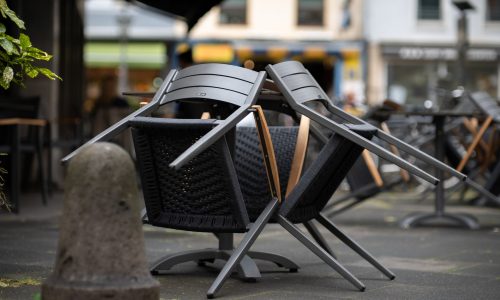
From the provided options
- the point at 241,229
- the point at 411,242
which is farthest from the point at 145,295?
the point at 411,242

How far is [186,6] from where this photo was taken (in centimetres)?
1468

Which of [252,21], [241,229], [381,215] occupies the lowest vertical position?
[381,215]

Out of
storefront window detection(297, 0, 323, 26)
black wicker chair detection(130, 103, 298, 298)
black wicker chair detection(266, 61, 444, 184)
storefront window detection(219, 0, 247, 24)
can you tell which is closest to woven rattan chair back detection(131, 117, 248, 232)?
black wicker chair detection(130, 103, 298, 298)

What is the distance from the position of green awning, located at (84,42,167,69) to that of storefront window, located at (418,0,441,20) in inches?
356

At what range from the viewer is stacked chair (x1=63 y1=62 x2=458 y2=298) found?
16.3 feet

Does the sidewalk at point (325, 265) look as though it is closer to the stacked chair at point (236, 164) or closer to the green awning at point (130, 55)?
the stacked chair at point (236, 164)

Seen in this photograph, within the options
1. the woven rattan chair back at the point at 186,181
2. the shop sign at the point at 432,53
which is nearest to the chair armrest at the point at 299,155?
the woven rattan chair back at the point at 186,181

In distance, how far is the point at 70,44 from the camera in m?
17.8

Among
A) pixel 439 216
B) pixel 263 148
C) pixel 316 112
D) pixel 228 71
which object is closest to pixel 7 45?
pixel 228 71

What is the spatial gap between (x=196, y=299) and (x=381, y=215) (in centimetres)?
570

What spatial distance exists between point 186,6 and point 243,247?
10102mm

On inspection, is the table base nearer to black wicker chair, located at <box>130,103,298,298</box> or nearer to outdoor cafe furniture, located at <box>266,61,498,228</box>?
outdoor cafe furniture, located at <box>266,61,498,228</box>

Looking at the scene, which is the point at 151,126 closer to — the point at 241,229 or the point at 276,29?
the point at 241,229

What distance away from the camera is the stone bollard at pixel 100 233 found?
3.54 meters
